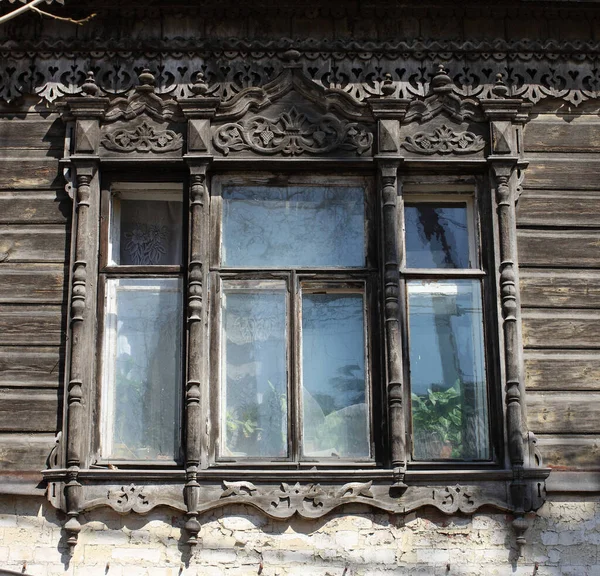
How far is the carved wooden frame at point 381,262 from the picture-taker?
6301mm

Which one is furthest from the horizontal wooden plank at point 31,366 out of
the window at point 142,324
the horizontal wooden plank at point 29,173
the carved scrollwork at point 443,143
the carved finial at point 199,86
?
the carved scrollwork at point 443,143

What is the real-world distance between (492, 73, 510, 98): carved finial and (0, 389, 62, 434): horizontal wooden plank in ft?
11.1

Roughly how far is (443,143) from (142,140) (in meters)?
→ 1.93

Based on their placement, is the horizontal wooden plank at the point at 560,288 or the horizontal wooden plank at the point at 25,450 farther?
the horizontal wooden plank at the point at 560,288

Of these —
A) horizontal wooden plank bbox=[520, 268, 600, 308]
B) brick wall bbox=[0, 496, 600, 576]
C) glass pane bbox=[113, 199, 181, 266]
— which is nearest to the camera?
brick wall bbox=[0, 496, 600, 576]

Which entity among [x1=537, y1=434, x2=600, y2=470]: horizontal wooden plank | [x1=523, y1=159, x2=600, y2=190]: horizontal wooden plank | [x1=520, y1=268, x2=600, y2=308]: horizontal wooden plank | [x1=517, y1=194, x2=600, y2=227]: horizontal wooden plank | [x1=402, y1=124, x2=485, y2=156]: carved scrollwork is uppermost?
[x1=402, y1=124, x2=485, y2=156]: carved scrollwork

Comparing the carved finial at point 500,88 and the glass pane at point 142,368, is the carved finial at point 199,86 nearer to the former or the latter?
the glass pane at point 142,368

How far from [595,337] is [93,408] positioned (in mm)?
3097

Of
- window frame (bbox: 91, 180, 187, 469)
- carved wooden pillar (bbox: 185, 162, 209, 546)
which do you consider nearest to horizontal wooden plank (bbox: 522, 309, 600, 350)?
carved wooden pillar (bbox: 185, 162, 209, 546)

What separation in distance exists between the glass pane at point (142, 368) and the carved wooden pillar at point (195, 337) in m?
0.20

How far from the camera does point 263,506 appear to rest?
6262 millimetres

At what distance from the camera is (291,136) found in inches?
275

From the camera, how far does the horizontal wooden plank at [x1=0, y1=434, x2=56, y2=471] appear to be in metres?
6.44

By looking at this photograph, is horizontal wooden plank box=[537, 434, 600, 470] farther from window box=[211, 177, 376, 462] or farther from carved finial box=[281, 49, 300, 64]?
carved finial box=[281, 49, 300, 64]
